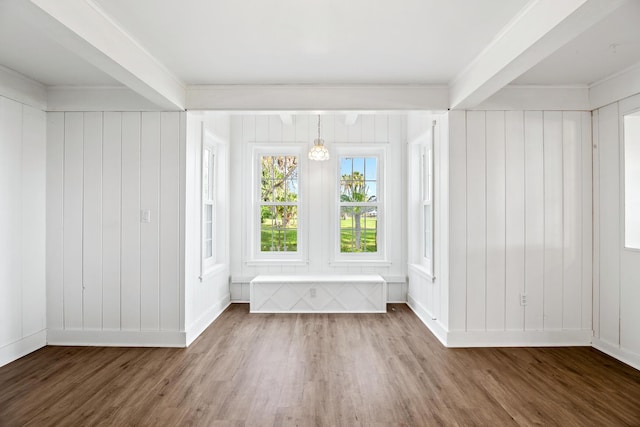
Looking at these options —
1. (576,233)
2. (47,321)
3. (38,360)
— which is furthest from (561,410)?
(47,321)

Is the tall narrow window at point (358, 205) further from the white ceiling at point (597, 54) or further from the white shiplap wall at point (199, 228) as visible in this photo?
the white ceiling at point (597, 54)

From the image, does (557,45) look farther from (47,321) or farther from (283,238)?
(47,321)

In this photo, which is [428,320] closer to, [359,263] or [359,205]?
[359,263]

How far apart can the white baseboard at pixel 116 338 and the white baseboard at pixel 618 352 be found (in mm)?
4151

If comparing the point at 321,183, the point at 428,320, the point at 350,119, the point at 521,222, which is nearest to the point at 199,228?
the point at 321,183

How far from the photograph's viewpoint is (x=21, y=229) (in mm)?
3570

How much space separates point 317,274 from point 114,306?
8.80 feet

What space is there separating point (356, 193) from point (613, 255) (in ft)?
10.4

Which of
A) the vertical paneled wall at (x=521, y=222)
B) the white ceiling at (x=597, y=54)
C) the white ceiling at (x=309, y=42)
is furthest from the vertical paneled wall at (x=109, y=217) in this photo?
the white ceiling at (x=597, y=54)

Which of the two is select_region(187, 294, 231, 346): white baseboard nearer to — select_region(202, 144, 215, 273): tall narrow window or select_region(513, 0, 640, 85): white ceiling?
select_region(202, 144, 215, 273): tall narrow window

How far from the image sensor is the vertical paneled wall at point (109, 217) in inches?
151

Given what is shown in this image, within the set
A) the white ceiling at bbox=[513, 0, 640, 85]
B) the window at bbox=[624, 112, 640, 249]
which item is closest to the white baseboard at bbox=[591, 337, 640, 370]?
the window at bbox=[624, 112, 640, 249]

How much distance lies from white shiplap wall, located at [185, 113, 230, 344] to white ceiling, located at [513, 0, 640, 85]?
3395 millimetres

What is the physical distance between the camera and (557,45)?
2389 millimetres
